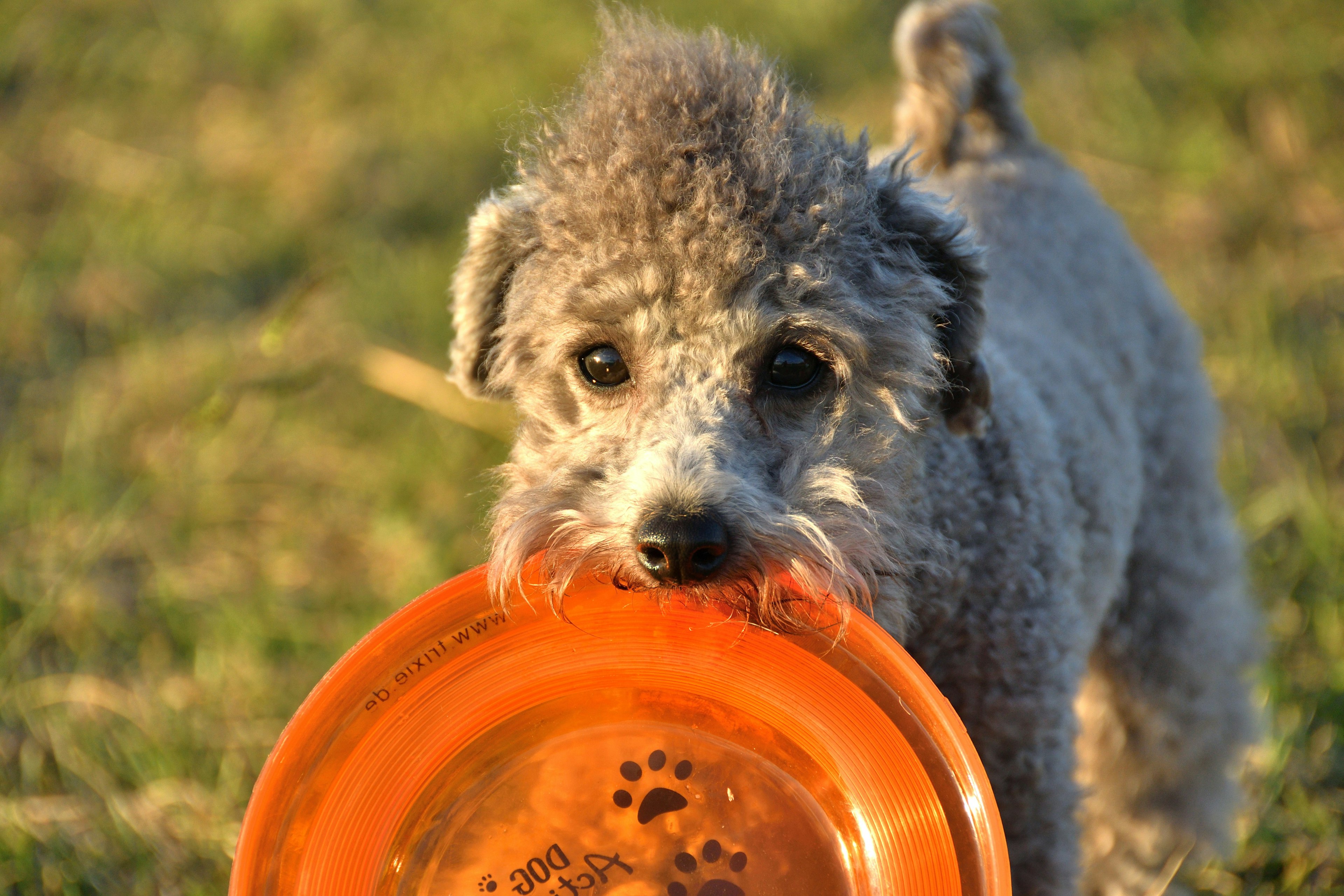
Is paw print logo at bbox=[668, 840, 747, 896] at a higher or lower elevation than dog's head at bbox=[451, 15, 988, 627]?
lower

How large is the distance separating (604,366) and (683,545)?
0.60m

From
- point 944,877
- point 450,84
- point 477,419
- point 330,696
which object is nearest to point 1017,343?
point 944,877

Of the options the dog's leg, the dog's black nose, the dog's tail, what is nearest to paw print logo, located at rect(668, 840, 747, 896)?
the dog's black nose

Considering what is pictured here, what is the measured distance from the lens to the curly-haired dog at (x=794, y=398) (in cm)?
221

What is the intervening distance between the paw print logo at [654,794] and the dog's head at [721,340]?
15.1 inches

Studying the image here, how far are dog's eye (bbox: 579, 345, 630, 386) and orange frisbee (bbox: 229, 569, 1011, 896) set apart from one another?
0.51 m

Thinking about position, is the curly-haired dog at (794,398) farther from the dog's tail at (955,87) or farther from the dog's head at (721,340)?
the dog's tail at (955,87)

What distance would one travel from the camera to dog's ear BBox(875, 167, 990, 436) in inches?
103

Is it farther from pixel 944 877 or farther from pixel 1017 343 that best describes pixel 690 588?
pixel 1017 343

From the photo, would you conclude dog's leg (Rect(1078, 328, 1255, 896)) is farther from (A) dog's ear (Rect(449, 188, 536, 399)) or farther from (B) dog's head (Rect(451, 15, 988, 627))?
(A) dog's ear (Rect(449, 188, 536, 399))

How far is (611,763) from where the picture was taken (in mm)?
2328

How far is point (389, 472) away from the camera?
494 cm

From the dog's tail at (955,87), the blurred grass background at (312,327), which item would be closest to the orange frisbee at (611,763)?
the blurred grass background at (312,327)

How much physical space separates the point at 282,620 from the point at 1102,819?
2941 mm
